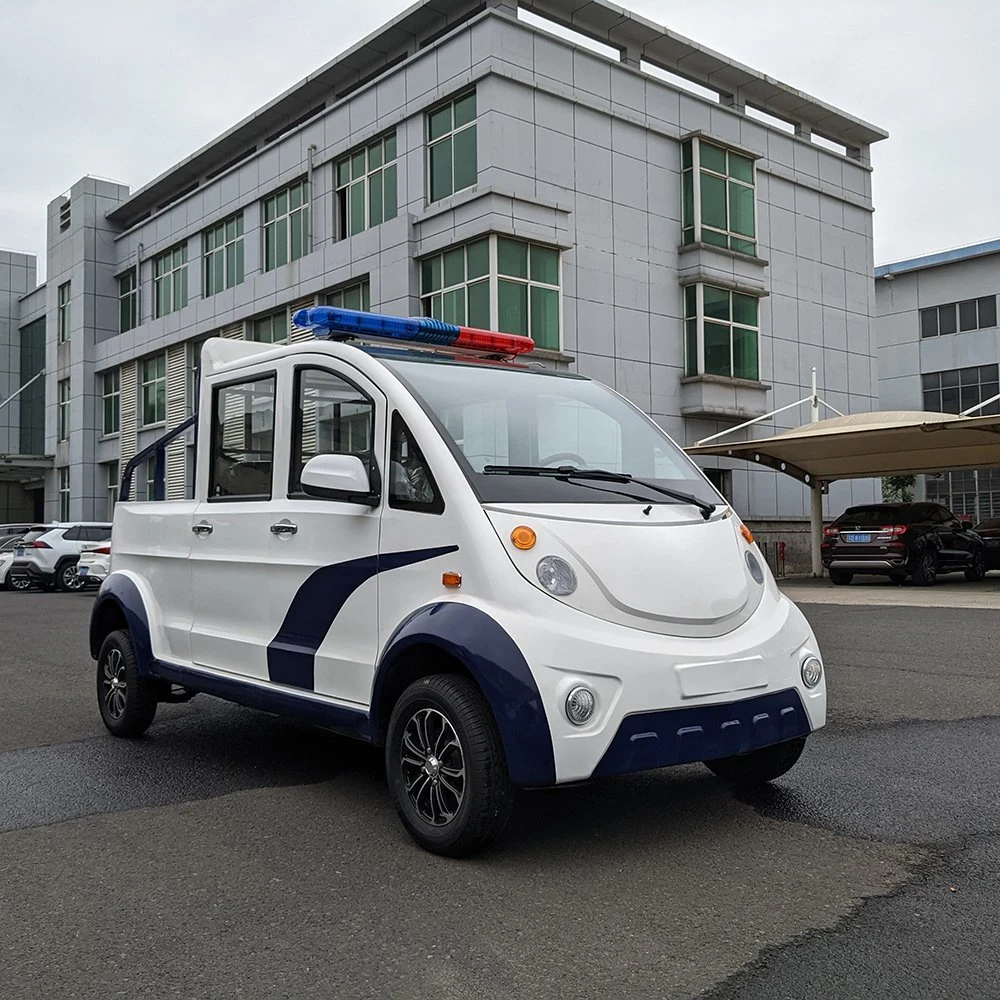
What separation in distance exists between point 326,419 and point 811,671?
8.18 feet

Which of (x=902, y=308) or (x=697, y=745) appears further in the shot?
(x=902, y=308)

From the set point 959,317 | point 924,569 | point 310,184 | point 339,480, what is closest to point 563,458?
point 339,480

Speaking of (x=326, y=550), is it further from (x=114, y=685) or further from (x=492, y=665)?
(x=114, y=685)

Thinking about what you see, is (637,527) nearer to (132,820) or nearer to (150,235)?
(132,820)

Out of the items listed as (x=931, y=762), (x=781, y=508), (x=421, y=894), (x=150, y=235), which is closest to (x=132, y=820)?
(x=421, y=894)

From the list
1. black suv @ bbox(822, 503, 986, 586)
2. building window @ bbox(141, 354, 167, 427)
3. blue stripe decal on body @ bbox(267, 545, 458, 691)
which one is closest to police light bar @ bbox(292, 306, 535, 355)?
blue stripe decal on body @ bbox(267, 545, 458, 691)

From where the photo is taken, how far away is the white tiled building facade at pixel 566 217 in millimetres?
26109

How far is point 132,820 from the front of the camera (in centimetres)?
499

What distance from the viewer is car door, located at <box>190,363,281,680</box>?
18.2 feet

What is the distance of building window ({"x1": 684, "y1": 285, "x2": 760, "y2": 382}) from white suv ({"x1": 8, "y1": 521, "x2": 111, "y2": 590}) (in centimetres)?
1510

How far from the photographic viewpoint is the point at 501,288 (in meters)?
25.4

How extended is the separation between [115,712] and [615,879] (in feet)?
13.0

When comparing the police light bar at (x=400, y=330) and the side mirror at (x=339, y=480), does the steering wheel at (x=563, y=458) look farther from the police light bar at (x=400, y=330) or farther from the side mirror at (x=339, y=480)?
the police light bar at (x=400, y=330)

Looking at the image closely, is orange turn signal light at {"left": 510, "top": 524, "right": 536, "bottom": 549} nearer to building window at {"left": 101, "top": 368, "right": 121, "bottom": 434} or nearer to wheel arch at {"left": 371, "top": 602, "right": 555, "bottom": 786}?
A: wheel arch at {"left": 371, "top": 602, "right": 555, "bottom": 786}
